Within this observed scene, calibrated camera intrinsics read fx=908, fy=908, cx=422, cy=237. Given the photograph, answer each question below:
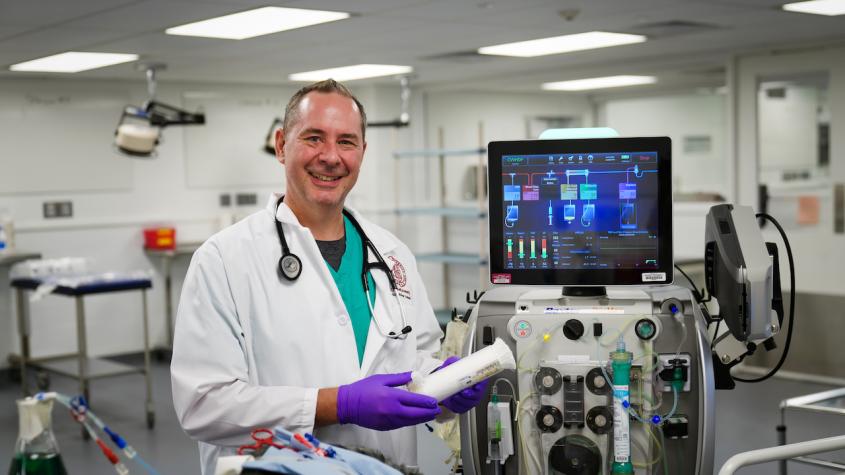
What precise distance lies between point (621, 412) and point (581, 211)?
0.48 metres

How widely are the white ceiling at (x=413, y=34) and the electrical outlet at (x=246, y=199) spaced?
3.17 ft

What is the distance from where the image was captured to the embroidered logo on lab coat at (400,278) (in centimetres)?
204

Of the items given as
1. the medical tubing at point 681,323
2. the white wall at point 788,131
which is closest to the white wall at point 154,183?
the white wall at point 788,131

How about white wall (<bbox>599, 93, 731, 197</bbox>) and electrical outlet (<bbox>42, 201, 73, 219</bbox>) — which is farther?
white wall (<bbox>599, 93, 731, 197</bbox>)

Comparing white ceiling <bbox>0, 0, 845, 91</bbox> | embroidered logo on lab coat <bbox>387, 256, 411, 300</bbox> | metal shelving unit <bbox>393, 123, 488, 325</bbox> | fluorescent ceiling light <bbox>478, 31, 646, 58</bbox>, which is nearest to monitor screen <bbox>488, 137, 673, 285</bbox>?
embroidered logo on lab coat <bbox>387, 256, 411, 300</bbox>

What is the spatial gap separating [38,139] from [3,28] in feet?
7.64

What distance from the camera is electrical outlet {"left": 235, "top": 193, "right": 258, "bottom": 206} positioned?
751 cm

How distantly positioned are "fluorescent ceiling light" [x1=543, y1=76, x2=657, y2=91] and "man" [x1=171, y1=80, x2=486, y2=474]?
6.14 m

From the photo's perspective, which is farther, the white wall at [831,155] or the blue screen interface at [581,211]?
the white wall at [831,155]

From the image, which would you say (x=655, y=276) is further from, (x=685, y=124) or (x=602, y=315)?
(x=685, y=124)

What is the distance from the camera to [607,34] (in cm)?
530

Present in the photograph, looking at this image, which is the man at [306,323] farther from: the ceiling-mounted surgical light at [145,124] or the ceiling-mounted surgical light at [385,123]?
the ceiling-mounted surgical light at [385,123]

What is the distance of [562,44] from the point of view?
5723 mm

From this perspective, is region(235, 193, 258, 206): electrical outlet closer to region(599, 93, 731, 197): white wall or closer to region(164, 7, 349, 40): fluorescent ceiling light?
region(164, 7, 349, 40): fluorescent ceiling light
